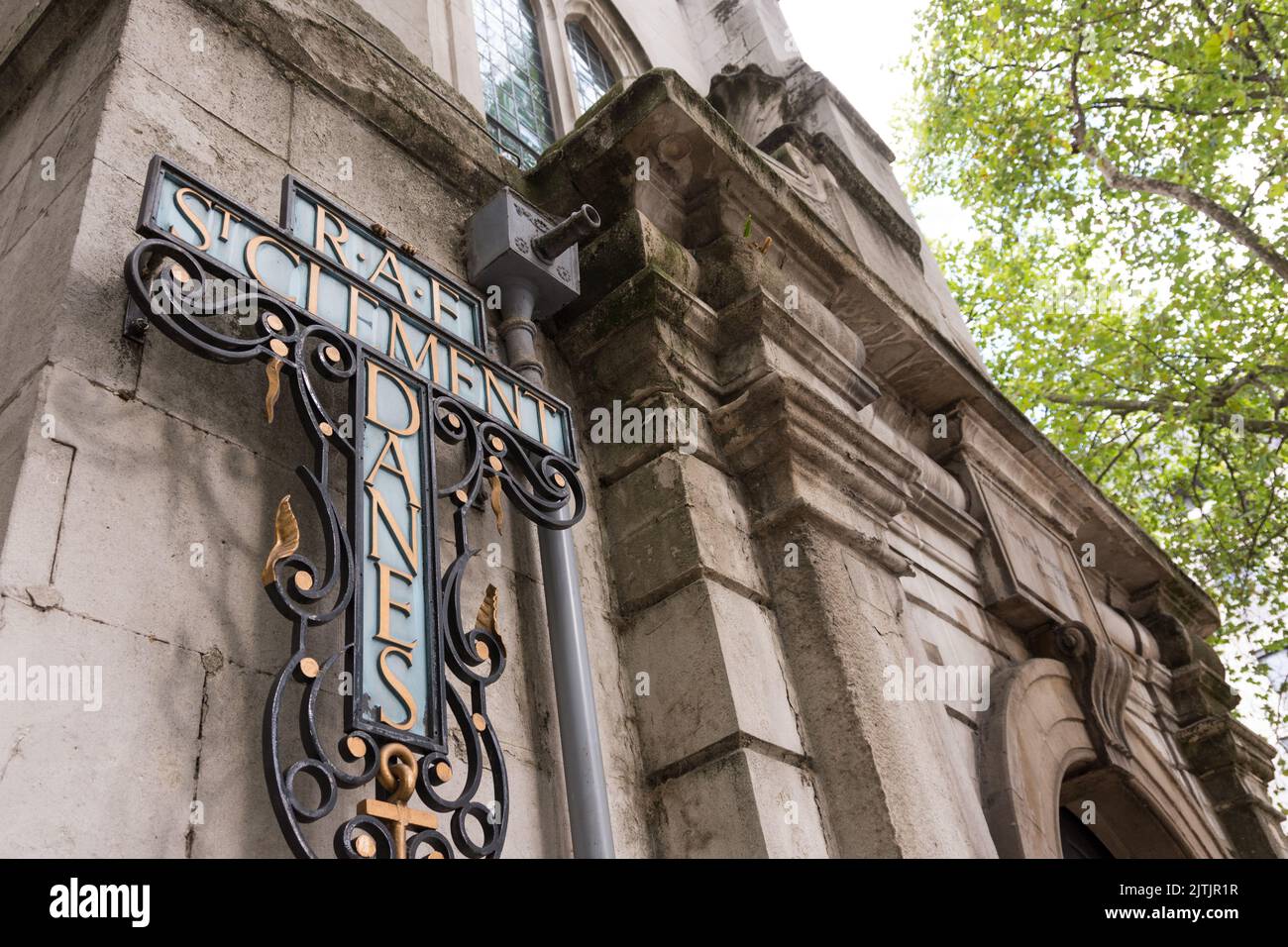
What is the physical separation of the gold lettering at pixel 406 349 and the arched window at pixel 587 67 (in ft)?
14.6

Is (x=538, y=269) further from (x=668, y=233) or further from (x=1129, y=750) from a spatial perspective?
(x=1129, y=750)

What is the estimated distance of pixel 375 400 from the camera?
2.59 m

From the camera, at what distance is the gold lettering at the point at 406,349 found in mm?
2791

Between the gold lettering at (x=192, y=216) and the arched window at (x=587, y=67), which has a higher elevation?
the arched window at (x=587, y=67)

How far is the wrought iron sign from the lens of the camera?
6.82 feet

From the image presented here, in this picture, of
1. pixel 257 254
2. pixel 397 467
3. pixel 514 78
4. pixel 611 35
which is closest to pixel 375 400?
pixel 397 467

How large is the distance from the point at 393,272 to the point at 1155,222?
1046 centimetres

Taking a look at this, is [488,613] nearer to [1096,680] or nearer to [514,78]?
[1096,680]

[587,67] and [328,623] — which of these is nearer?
[328,623]

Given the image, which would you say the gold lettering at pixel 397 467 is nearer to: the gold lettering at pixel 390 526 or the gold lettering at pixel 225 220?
the gold lettering at pixel 390 526

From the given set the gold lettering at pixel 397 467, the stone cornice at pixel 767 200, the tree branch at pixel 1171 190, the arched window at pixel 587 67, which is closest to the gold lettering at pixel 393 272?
the gold lettering at pixel 397 467

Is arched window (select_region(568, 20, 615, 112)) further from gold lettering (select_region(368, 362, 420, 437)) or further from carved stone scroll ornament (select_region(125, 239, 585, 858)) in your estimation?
carved stone scroll ornament (select_region(125, 239, 585, 858))

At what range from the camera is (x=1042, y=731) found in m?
4.64

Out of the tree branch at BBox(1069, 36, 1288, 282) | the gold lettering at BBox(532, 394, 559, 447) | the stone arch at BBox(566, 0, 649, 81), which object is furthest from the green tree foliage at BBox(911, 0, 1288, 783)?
the gold lettering at BBox(532, 394, 559, 447)
